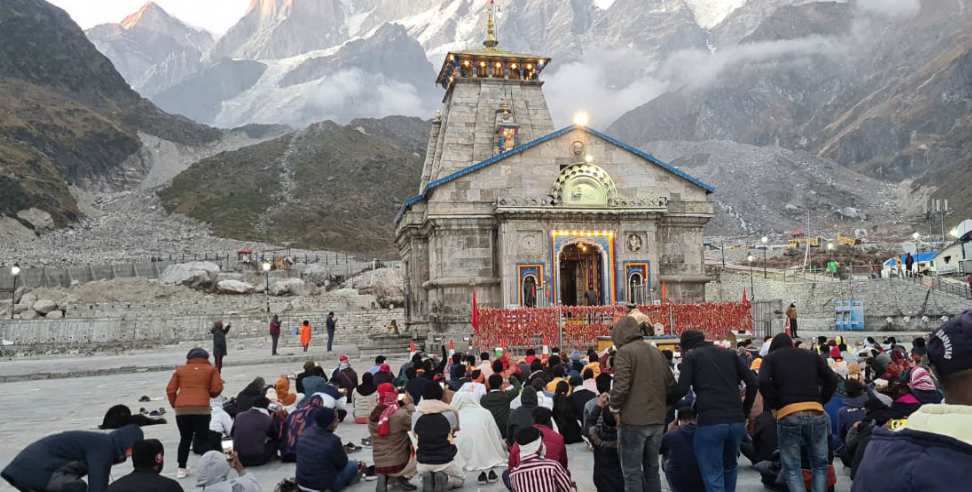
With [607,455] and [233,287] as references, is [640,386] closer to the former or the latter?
[607,455]

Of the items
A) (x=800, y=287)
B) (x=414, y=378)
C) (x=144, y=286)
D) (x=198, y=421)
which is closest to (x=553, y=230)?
(x=414, y=378)

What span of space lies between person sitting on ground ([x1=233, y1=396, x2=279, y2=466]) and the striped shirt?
460 centimetres

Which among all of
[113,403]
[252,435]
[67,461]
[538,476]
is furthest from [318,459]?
[113,403]

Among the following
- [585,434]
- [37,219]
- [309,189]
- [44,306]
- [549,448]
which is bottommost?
[585,434]

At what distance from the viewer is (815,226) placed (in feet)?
379

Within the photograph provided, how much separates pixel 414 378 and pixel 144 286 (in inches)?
1694

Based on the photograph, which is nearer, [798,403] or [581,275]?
[798,403]

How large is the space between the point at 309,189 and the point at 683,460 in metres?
130

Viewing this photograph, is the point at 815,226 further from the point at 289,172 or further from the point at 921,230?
the point at 289,172

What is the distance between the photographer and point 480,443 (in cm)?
930

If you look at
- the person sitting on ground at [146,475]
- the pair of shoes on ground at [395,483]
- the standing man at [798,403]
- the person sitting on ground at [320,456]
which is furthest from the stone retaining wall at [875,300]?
the person sitting on ground at [146,475]

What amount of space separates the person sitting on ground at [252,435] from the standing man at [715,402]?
597 centimetres

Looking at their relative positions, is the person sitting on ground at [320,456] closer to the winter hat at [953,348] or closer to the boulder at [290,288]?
the winter hat at [953,348]

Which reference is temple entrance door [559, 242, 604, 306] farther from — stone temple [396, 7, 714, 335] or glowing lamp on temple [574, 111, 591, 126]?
glowing lamp on temple [574, 111, 591, 126]
